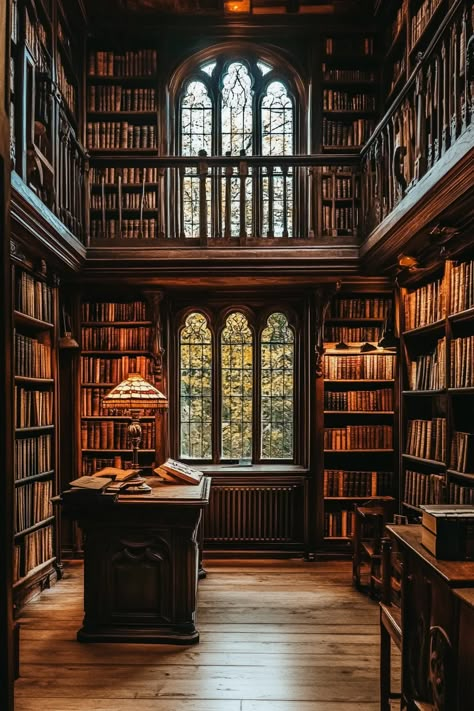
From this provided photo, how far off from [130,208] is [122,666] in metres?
4.29

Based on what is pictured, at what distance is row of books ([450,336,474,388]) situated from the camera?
4.19m

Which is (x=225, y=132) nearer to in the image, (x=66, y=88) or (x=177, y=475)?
(x=66, y=88)

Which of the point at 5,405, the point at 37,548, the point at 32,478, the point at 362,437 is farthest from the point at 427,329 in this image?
the point at 5,405

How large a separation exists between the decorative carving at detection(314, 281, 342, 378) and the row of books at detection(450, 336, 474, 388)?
1.83 m

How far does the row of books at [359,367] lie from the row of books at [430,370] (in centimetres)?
55

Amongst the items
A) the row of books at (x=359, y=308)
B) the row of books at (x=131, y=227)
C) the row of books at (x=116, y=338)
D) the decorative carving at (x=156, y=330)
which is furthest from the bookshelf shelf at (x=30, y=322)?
the row of books at (x=359, y=308)

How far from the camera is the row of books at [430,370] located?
15.5 feet

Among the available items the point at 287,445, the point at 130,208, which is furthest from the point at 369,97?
the point at 287,445

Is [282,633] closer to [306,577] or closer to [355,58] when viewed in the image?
[306,577]

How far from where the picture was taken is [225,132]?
6.90m

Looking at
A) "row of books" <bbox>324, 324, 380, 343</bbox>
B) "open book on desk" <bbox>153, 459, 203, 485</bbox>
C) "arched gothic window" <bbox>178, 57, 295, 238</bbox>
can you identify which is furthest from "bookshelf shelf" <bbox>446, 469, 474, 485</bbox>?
"arched gothic window" <bbox>178, 57, 295, 238</bbox>

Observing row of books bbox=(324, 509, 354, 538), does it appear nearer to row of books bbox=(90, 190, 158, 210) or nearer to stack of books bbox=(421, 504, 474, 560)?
row of books bbox=(90, 190, 158, 210)

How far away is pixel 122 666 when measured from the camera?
3.73 meters

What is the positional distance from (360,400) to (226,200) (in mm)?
2301
